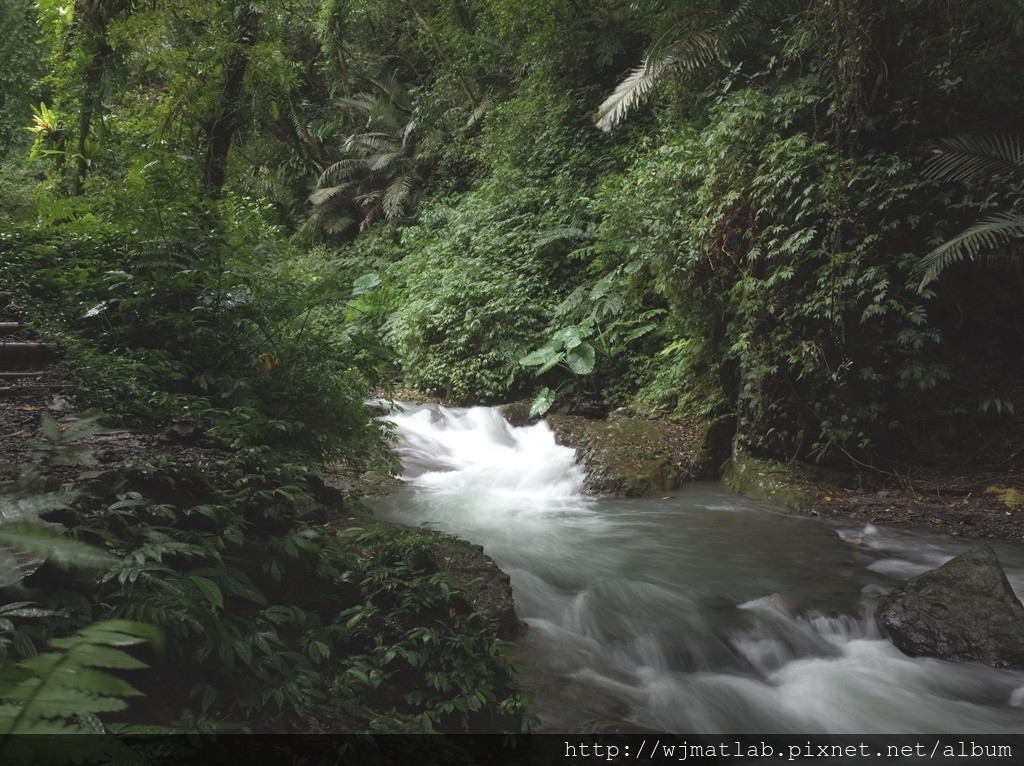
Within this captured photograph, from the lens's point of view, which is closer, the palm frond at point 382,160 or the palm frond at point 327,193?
the palm frond at point 382,160

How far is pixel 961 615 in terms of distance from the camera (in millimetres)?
4375

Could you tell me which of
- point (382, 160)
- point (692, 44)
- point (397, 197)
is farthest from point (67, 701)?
point (382, 160)

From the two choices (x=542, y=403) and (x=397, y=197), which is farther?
(x=397, y=197)

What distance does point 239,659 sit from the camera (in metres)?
2.60

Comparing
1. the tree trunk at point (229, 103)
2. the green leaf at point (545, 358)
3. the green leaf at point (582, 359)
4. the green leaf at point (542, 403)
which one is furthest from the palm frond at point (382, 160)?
the green leaf at point (542, 403)

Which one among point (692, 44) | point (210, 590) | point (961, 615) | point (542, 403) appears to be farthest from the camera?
point (542, 403)

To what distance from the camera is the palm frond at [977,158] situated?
21.0 ft

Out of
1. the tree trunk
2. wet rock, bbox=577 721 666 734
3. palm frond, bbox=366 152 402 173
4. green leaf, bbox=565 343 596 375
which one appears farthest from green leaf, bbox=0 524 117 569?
palm frond, bbox=366 152 402 173

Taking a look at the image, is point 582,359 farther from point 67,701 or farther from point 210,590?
point 67,701

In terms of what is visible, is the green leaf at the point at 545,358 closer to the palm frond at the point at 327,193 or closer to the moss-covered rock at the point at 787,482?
the moss-covered rock at the point at 787,482

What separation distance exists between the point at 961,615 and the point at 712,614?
1.56 m

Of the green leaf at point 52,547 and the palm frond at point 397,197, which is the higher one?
the palm frond at point 397,197

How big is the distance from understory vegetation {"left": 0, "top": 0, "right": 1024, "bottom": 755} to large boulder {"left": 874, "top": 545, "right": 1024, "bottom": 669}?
2708 millimetres

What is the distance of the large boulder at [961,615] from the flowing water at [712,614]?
101mm
